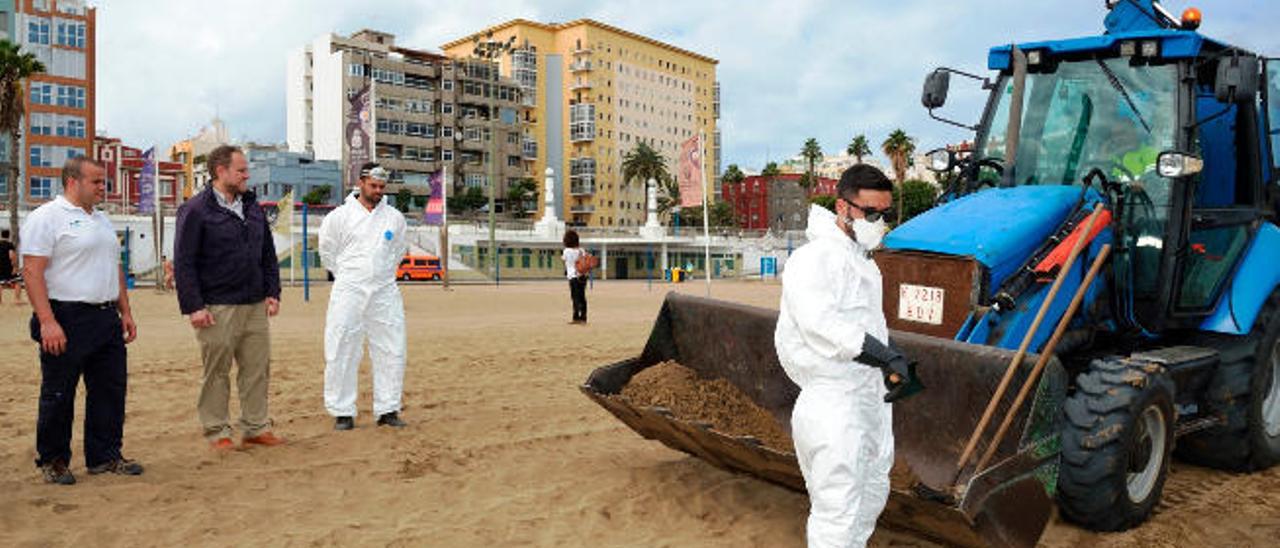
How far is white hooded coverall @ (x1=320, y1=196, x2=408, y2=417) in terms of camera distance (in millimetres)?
7047

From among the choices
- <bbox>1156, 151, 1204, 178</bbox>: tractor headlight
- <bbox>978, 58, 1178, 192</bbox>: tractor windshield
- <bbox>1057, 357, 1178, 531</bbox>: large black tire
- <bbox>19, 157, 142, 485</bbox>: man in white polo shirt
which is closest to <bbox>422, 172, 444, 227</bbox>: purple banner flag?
<bbox>19, 157, 142, 485</bbox>: man in white polo shirt

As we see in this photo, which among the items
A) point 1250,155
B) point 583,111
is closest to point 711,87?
point 583,111

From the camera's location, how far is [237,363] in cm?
650

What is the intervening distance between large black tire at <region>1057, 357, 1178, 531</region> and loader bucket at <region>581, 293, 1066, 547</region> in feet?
0.93

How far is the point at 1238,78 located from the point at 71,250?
22.1 feet

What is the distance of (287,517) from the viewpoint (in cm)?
491

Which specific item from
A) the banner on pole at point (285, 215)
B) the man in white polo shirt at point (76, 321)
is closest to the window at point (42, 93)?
the banner on pole at point (285, 215)

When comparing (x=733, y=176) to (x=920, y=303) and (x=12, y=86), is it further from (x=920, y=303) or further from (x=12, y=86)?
(x=920, y=303)

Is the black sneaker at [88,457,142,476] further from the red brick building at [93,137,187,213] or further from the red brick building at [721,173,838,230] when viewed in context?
the red brick building at [721,173,838,230]

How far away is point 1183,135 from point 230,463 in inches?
246

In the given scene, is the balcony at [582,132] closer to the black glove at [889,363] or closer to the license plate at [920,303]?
the license plate at [920,303]

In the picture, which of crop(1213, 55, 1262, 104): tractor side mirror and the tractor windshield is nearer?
crop(1213, 55, 1262, 104): tractor side mirror

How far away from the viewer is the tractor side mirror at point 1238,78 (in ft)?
17.5

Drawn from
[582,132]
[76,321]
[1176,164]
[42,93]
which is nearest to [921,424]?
[1176,164]
